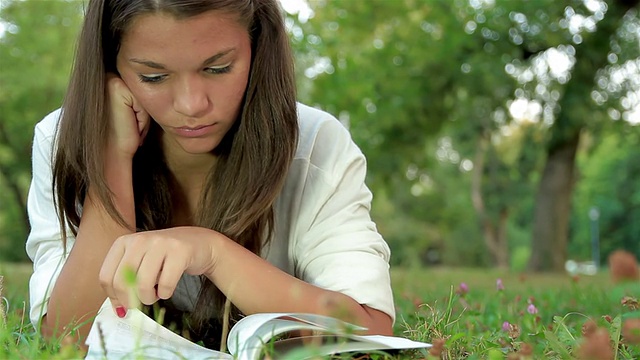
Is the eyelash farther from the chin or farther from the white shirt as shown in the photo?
the white shirt

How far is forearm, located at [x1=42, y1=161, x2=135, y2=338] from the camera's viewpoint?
2412 millimetres

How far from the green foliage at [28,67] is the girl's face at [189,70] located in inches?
654

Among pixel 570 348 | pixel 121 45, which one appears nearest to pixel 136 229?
pixel 121 45

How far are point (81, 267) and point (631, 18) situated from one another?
13246 mm

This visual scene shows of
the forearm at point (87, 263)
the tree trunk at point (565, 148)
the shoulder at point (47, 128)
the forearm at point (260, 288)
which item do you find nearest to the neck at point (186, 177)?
the forearm at point (87, 263)

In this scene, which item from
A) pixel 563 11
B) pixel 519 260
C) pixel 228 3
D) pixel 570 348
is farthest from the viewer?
pixel 519 260

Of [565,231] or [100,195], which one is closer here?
[100,195]

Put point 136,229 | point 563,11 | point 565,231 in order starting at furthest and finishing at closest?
point 565,231 < point 563,11 < point 136,229

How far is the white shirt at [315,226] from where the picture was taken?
92.9 inches

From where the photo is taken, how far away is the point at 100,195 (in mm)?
2441

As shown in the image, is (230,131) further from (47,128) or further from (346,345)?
(346,345)

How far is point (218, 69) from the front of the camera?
231cm

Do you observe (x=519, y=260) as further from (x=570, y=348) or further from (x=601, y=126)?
(x=570, y=348)

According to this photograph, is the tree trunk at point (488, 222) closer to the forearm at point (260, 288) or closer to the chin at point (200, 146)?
the chin at point (200, 146)
